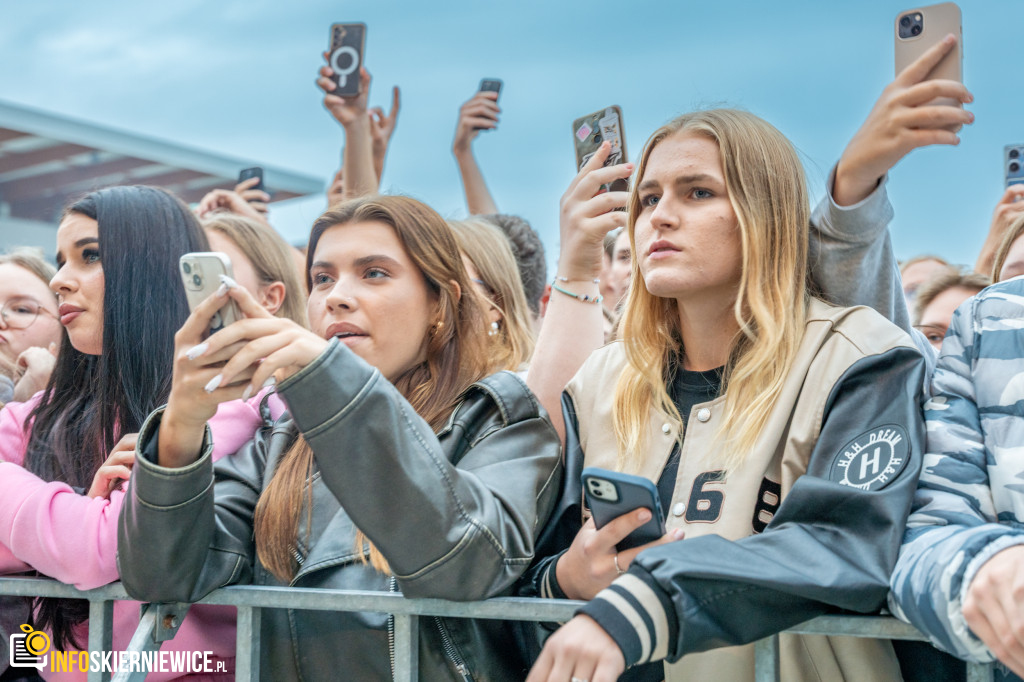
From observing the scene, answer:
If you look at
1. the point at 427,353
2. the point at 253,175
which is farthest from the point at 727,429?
the point at 253,175

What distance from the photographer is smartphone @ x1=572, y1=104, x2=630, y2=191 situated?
2.26 metres

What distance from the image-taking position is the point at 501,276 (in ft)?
10.4

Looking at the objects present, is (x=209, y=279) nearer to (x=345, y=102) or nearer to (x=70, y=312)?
(x=70, y=312)

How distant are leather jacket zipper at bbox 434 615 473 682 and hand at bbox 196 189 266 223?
237 centimetres

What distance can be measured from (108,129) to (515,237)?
11.8 metres

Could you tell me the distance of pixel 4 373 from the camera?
128 inches

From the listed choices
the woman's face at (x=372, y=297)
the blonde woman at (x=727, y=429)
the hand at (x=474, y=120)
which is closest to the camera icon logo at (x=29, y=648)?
the woman's face at (x=372, y=297)

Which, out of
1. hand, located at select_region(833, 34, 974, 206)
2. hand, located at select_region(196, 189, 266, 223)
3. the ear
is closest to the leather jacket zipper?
hand, located at select_region(833, 34, 974, 206)

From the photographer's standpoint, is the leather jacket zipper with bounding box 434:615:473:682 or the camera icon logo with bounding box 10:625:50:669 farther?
the camera icon logo with bounding box 10:625:50:669

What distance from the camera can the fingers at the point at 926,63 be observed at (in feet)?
5.82

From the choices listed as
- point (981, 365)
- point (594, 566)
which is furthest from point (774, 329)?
point (594, 566)

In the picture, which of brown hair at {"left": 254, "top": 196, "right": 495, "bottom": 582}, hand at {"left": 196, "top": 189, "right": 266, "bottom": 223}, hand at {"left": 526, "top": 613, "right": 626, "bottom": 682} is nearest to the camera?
hand at {"left": 526, "top": 613, "right": 626, "bottom": 682}

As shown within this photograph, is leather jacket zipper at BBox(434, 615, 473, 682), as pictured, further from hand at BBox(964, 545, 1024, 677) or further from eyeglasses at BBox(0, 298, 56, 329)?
eyeglasses at BBox(0, 298, 56, 329)

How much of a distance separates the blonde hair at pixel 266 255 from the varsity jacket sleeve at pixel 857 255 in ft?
6.08
